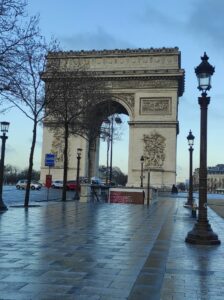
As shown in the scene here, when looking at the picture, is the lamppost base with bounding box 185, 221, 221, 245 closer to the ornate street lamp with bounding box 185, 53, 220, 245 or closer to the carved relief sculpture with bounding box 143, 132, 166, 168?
the ornate street lamp with bounding box 185, 53, 220, 245

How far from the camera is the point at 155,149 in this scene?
2566 inches

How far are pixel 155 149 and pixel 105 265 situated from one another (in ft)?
187

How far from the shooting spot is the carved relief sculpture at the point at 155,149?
65062mm

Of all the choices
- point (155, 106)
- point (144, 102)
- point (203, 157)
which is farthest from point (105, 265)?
point (144, 102)

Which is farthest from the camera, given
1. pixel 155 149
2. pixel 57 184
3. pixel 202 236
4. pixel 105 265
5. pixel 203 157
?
pixel 155 149

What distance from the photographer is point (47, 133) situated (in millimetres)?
67750

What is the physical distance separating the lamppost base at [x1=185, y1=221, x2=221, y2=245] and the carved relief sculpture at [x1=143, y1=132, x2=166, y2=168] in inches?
2068

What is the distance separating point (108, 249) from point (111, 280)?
10.3 ft

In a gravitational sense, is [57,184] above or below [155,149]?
below

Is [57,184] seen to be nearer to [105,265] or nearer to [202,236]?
[202,236]

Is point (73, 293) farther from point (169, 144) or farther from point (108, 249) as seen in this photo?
point (169, 144)

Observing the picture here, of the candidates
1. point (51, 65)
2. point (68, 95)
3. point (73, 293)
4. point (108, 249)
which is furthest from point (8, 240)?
point (68, 95)

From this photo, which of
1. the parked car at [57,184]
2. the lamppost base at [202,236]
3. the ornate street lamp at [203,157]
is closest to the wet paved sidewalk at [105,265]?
the lamppost base at [202,236]

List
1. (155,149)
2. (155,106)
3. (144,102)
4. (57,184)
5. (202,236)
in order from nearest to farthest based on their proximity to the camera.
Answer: (202,236)
(57,184)
(155,149)
(155,106)
(144,102)
